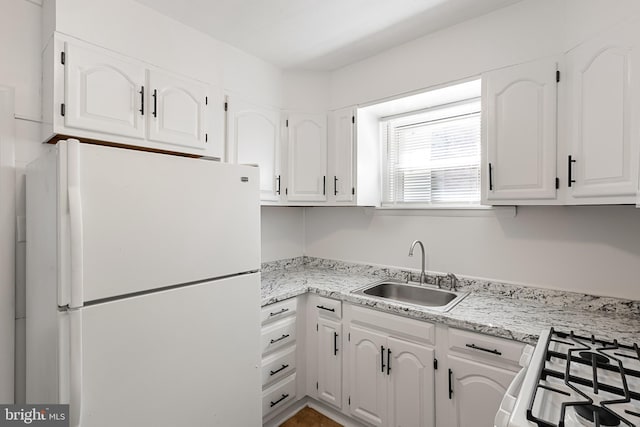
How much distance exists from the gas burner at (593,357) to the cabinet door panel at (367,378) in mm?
928

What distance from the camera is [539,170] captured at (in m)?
1.57

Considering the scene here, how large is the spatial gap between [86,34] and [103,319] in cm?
134

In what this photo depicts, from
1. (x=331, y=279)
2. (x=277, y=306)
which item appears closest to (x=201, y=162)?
(x=277, y=306)

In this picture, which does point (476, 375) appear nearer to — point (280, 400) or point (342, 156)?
point (280, 400)

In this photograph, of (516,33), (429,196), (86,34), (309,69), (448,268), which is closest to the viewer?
(86,34)

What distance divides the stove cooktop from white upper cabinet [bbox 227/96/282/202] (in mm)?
1849

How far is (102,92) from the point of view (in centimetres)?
152

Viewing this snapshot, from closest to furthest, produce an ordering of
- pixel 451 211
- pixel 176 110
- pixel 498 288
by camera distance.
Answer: pixel 176 110, pixel 498 288, pixel 451 211

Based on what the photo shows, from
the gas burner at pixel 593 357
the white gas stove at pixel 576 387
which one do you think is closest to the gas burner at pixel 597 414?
the white gas stove at pixel 576 387

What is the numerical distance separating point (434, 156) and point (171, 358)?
81.3 inches

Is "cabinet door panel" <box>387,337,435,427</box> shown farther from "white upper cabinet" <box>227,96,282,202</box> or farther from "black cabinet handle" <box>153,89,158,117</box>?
"black cabinet handle" <box>153,89,158,117</box>

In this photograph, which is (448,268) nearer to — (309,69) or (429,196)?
(429,196)

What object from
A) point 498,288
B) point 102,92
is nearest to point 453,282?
point 498,288

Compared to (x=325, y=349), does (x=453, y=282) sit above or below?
above
